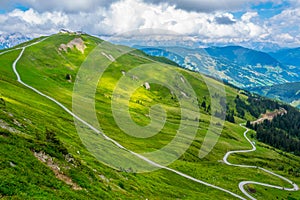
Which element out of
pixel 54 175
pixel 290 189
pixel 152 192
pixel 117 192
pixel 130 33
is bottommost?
pixel 290 189

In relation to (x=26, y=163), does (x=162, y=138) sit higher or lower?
lower

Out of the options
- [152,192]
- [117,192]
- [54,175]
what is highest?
[54,175]

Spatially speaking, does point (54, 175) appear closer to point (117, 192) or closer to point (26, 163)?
point (26, 163)

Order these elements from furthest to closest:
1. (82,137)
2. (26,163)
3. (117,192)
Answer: (82,137) → (117,192) → (26,163)

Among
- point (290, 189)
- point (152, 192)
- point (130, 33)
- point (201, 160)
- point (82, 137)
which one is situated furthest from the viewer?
point (201, 160)

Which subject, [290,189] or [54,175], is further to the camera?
[290,189]

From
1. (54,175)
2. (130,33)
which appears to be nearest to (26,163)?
(54,175)

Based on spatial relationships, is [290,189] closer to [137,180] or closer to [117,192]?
[137,180]

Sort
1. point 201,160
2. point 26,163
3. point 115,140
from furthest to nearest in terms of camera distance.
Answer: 1. point 201,160
2. point 115,140
3. point 26,163

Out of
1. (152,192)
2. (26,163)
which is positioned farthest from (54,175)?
(152,192)

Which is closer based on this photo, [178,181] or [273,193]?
[178,181]
